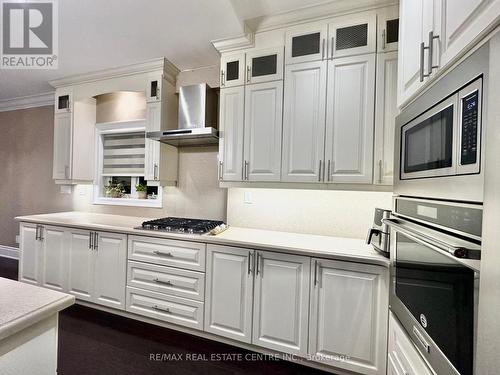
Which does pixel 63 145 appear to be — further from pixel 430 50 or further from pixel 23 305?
pixel 430 50

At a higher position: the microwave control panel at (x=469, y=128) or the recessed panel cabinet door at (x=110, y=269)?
the microwave control panel at (x=469, y=128)

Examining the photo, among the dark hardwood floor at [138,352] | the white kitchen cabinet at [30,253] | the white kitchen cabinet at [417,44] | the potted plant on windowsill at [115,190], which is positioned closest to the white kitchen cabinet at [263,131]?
the white kitchen cabinet at [417,44]

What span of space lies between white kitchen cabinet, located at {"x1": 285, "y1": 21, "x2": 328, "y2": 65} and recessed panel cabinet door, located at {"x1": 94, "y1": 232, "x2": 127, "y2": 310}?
7.34ft

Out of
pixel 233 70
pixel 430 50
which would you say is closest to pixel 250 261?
pixel 430 50

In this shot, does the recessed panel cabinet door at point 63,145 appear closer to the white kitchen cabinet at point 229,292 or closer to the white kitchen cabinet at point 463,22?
the white kitchen cabinet at point 229,292

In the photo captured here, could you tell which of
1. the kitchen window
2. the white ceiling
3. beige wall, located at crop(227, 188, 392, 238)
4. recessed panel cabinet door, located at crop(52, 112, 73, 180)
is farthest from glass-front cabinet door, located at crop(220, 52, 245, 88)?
recessed panel cabinet door, located at crop(52, 112, 73, 180)

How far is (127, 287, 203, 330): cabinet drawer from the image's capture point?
205 cm

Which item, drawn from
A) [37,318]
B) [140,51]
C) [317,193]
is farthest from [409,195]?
[140,51]

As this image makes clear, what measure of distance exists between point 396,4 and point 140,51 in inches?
91.6

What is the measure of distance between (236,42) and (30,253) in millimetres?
3209

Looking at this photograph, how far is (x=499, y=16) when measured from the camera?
598 mm

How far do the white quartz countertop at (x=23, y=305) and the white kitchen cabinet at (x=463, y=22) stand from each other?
4.94 feet

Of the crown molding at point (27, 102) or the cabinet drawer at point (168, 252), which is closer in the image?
the cabinet drawer at point (168, 252)

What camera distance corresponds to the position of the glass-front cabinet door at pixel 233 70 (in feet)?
7.34
